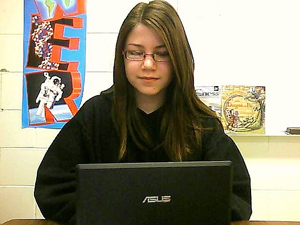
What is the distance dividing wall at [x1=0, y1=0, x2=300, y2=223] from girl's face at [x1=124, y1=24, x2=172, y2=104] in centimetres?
80

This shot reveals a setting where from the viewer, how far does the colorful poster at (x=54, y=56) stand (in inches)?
71.0

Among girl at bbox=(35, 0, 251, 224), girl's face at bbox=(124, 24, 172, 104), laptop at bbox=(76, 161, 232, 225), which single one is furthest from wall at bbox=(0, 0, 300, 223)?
laptop at bbox=(76, 161, 232, 225)

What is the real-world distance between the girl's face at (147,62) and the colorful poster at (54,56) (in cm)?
84

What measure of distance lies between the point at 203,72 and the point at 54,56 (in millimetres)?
751

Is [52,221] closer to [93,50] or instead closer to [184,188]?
[184,188]

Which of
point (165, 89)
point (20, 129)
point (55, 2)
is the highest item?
point (55, 2)

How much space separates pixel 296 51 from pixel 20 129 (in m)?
1.44

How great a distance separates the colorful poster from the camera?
180cm

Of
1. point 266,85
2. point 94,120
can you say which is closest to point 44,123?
point 94,120

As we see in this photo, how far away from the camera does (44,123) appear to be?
6.03 feet

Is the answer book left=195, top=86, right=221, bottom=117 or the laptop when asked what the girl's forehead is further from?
book left=195, top=86, right=221, bottom=117

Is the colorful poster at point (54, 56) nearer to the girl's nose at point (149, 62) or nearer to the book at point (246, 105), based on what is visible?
the book at point (246, 105)

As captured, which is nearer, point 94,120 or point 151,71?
point 151,71

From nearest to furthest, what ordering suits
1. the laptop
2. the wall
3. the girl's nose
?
the laptop
the girl's nose
the wall
